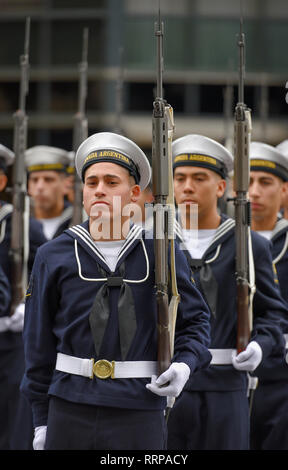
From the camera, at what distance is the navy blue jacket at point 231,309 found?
519 cm

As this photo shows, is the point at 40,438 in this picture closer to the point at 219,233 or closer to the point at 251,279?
the point at 251,279

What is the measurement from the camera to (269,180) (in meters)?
6.43

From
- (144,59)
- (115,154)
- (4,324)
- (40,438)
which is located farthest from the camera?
(144,59)

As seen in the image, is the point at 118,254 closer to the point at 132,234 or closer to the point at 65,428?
the point at 132,234

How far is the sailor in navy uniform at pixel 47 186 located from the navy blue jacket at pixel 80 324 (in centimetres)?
441

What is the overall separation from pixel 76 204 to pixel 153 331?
3793 millimetres

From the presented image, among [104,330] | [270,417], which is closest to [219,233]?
[270,417]

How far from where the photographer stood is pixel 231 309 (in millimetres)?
5301

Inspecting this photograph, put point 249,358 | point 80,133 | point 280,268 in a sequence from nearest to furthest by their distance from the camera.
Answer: point 249,358
point 280,268
point 80,133

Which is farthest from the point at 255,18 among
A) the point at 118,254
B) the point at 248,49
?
the point at 118,254

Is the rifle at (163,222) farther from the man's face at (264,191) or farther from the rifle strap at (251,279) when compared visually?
the man's face at (264,191)

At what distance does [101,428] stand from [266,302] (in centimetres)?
178

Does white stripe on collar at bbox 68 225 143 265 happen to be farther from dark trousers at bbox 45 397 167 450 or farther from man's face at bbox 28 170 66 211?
man's face at bbox 28 170 66 211

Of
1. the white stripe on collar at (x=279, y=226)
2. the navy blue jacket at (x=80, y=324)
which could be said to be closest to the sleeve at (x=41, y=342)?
the navy blue jacket at (x=80, y=324)
